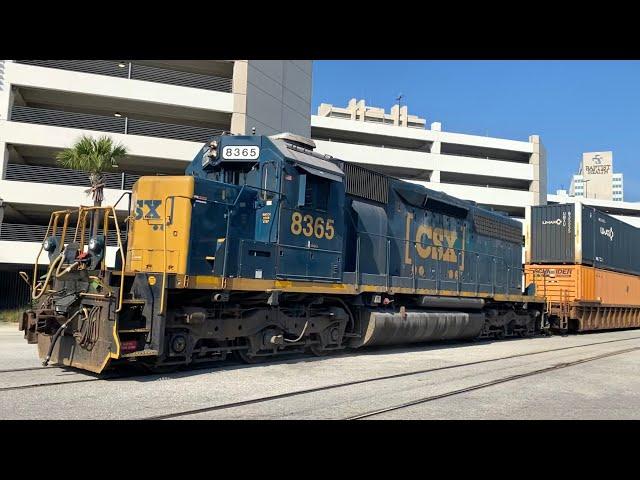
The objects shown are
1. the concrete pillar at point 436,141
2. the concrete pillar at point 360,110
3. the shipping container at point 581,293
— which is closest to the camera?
the shipping container at point 581,293

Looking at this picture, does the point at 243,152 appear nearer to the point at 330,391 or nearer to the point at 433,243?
the point at 330,391

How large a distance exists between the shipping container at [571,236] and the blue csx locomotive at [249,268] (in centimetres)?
988

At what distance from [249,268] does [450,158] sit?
46.2m

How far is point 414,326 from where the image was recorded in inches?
479

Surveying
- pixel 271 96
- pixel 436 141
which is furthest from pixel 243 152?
pixel 436 141

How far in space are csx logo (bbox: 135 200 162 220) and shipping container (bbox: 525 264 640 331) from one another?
1522 centimetres

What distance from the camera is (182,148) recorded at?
90.5 feet

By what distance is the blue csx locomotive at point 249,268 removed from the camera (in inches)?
301

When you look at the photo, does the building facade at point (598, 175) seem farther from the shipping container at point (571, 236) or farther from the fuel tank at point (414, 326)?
the fuel tank at point (414, 326)

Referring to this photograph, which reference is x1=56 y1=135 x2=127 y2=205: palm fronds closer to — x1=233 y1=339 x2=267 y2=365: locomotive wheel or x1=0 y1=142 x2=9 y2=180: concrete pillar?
x1=0 y1=142 x2=9 y2=180: concrete pillar

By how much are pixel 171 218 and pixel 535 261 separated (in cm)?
1776

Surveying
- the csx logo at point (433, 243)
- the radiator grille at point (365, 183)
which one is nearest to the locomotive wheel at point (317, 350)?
the radiator grille at point (365, 183)
